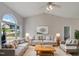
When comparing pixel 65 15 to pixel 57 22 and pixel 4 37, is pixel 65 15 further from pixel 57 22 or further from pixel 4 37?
pixel 4 37

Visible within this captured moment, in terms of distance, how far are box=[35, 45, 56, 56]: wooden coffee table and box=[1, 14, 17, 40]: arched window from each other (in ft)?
1.95

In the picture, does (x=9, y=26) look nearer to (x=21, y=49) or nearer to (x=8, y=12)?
(x=8, y=12)

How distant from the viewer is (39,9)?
3270 mm

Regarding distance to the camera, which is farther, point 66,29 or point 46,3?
point 66,29

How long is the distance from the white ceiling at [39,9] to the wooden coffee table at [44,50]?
2.48 ft

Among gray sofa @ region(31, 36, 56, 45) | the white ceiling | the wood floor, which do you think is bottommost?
the wood floor

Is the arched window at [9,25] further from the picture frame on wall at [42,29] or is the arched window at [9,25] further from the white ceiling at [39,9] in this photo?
the picture frame on wall at [42,29]

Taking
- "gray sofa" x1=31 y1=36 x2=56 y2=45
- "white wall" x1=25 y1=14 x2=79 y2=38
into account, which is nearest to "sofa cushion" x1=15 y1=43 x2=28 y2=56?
"gray sofa" x1=31 y1=36 x2=56 y2=45

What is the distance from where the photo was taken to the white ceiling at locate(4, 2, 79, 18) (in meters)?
3.13

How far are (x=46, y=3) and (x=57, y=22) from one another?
55cm

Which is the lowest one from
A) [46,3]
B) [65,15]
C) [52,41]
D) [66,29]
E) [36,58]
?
[36,58]

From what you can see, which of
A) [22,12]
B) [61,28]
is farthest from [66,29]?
[22,12]

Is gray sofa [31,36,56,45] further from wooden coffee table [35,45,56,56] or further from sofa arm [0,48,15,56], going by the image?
sofa arm [0,48,15,56]

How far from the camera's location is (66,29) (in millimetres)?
3332
